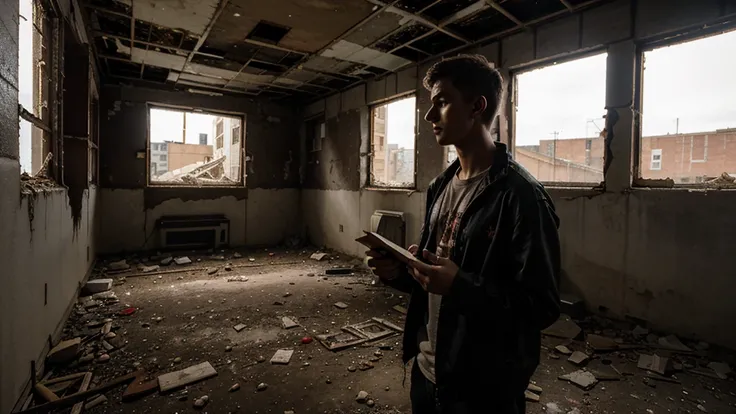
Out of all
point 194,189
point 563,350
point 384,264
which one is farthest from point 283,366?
point 194,189

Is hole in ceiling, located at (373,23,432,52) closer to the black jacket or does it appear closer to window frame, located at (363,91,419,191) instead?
window frame, located at (363,91,419,191)

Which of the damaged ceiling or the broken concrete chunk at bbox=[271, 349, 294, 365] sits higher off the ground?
the damaged ceiling

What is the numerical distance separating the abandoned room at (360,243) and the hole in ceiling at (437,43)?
0.03m

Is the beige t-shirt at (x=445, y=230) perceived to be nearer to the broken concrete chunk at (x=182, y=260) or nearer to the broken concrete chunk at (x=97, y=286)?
the broken concrete chunk at (x=97, y=286)

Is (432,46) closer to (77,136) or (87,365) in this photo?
(77,136)

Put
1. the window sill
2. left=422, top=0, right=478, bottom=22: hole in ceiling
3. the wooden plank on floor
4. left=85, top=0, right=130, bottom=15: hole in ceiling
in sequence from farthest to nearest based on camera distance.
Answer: the window sill → left=85, top=0, right=130, bottom=15: hole in ceiling → left=422, top=0, right=478, bottom=22: hole in ceiling → the wooden plank on floor

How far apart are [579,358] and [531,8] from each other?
10.7 feet

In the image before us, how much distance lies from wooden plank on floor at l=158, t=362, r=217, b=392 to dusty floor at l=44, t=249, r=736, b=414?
5cm

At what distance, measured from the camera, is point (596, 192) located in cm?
335

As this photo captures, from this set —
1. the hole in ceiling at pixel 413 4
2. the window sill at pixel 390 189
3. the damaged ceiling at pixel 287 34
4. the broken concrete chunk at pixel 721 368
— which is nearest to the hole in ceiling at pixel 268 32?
the damaged ceiling at pixel 287 34

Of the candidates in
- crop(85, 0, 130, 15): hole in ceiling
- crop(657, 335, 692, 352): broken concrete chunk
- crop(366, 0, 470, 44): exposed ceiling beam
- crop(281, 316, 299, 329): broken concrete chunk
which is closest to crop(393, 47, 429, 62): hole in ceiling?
crop(366, 0, 470, 44): exposed ceiling beam

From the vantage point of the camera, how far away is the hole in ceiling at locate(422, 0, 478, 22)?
3.49 metres

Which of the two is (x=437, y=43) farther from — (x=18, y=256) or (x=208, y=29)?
(x=18, y=256)

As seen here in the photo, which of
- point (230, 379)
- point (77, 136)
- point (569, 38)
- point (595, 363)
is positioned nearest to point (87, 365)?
point (230, 379)
